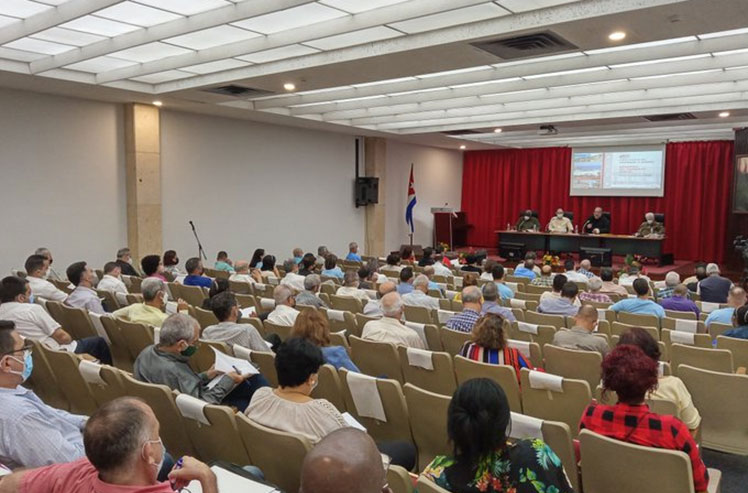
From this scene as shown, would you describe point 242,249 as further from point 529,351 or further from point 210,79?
point 529,351

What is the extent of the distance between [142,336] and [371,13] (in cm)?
397

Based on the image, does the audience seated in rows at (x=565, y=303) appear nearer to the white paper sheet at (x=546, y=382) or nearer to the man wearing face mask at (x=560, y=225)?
the white paper sheet at (x=546, y=382)

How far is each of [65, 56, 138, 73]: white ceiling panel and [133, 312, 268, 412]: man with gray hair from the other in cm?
639

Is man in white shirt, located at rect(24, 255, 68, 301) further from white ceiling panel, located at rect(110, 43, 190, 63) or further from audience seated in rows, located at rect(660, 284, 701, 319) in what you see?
audience seated in rows, located at rect(660, 284, 701, 319)

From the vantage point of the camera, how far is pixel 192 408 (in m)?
2.66

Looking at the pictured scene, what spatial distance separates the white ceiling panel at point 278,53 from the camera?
7387 millimetres

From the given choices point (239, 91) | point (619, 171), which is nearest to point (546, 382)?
point (239, 91)

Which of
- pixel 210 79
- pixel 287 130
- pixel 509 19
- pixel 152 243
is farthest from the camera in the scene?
pixel 287 130

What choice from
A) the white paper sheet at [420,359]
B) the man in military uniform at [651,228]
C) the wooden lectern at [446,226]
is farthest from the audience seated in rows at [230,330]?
Answer: the wooden lectern at [446,226]

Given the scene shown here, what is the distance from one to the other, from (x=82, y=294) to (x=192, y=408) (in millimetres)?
3622

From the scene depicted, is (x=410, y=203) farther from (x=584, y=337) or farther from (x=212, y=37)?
(x=584, y=337)

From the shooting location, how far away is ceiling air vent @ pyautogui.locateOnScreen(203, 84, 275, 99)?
9.38 meters

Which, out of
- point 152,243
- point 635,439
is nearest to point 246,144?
point 152,243

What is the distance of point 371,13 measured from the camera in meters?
5.97
